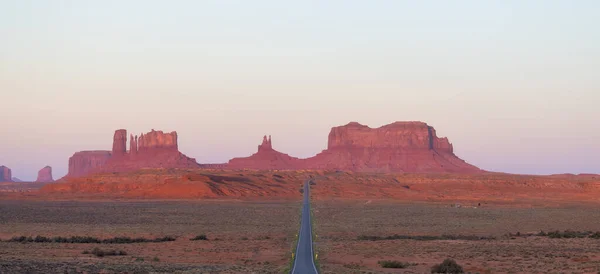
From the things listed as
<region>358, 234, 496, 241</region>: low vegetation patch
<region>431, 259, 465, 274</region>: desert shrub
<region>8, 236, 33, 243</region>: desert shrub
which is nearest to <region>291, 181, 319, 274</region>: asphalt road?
<region>358, 234, 496, 241</region>: low vegetation patch

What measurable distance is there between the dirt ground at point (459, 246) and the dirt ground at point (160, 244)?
11.2 ft

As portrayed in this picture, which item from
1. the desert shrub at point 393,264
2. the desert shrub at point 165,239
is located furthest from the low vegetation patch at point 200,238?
the desert shrub at point 393,264

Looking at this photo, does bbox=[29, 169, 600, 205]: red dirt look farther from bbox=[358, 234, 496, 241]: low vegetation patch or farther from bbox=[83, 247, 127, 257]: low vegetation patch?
bbox=[83, 247, 127, 257]: low vegetation patch

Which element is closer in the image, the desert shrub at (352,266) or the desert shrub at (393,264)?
the desert shrub at (352,266)

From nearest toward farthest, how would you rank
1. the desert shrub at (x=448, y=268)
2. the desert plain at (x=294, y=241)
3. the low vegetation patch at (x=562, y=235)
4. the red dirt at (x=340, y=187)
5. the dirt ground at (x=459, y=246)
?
the desert shrub at (x=448, y=268) → the desert plain at (x=294, y=241) → the dirt ground at (x=459, y=246) → the low vegetation patch at (x=562, y=235) → the red dirt at (x=340, y=187)

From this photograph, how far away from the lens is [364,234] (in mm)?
56281

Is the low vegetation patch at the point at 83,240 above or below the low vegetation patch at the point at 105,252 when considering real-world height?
above

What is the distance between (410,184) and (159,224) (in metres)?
106

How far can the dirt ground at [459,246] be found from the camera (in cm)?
3509

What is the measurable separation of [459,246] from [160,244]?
20.1 meters

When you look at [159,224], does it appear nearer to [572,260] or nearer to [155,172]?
[572,260]

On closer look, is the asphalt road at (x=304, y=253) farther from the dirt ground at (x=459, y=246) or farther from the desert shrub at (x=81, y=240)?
the desert shrub at (x=81, y=240)

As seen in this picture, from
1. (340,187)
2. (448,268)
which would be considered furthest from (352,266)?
(340,187)

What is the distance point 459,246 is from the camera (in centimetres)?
4609
